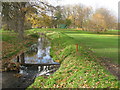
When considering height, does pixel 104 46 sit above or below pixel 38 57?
above

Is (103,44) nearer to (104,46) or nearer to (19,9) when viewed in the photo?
(104,46)

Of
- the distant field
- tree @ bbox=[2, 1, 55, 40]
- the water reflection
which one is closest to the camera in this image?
the water reflection

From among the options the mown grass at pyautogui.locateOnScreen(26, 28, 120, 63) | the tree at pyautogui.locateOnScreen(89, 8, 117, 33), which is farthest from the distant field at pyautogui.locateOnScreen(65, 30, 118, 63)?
the tree at pyautogui.locateOnScreen(89, 8, 117, 33)

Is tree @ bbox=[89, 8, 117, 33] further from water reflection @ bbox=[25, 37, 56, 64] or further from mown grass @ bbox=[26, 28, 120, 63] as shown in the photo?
water reflection @ bbox=[25, 37, 56, 64]

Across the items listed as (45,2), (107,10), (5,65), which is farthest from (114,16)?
(5,65)

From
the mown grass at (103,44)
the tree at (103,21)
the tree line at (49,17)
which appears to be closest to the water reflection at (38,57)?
the tree line at (49,17)

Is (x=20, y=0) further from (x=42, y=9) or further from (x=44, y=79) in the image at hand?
(x=44, y=79)

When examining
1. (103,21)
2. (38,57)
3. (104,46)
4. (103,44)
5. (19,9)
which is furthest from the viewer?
(103,21)

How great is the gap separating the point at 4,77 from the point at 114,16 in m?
56.6

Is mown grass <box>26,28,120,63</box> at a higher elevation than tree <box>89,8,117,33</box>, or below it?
below

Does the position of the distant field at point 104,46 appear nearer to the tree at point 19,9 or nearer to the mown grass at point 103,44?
the mown grass at point 103,44

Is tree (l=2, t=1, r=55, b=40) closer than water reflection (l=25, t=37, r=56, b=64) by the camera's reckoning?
No

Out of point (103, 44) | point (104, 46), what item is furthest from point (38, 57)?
point (103, 44)

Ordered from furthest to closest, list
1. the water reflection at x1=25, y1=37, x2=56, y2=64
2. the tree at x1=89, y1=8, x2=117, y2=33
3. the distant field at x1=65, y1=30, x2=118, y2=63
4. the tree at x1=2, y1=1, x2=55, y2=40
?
the tree at x1=89, y1=8, x2=117, y2=33 < the tree at x1=2, y1=1, x2=55, y2=40 < the distant field at x1=65, y1=30, x2=118, y2=63 < the water reflection at x1=25, y1=37, x2=56, y2=64
